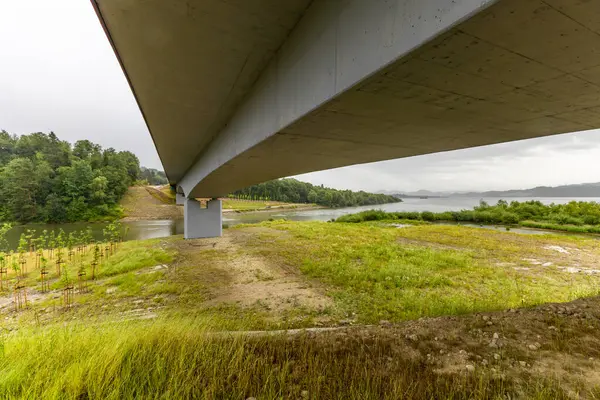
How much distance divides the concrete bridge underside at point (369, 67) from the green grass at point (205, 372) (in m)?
2.76

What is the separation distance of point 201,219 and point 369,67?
1696 centimetres

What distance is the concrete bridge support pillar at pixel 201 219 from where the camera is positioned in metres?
16.4

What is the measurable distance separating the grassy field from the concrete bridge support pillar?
282 inches

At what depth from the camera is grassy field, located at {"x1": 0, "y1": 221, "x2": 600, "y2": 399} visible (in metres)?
2.33

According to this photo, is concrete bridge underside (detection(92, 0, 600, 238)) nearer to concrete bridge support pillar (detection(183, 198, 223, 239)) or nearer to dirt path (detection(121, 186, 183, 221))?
concrete bridge support pillar (detection(183, 198, 223, 239))

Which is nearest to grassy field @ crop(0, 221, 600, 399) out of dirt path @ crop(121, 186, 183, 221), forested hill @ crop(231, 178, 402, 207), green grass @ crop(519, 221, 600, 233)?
green grass @ crop(519, 221, 600, 233)

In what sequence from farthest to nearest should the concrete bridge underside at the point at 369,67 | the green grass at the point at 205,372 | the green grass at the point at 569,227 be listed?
1. the green grass at the point at 569,227
2. the green grass at the point at 205,372
3. the concrete bridge underside at the point at 369,67

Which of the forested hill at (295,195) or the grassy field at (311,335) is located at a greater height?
the forested hill at (295,195)

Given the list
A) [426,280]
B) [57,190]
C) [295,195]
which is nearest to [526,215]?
[426,280]

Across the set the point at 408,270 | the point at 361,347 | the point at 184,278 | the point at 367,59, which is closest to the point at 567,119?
the point at 367,59

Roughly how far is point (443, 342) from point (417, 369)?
100 centimetres

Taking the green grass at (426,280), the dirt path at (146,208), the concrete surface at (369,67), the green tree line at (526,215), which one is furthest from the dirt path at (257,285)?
the dirt path at (146,208)

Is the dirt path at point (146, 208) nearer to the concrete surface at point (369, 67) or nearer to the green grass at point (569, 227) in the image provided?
the concrete surface at point (369, 67)

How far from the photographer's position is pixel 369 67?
175 cm
